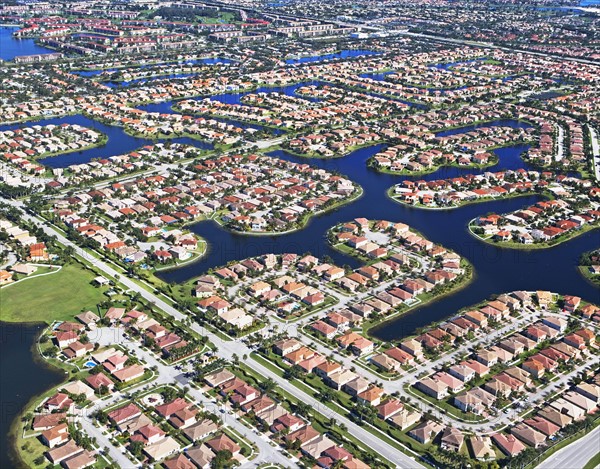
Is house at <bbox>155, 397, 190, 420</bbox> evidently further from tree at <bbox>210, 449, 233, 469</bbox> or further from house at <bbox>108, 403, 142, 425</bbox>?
tree at <bbox>210, 449, 233, 469</bbox>

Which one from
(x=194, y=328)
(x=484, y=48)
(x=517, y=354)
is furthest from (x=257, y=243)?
(x=484, y=48)

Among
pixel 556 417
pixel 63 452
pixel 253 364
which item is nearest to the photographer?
pixel 63 452

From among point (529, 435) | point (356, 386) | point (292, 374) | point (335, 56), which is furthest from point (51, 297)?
point (335, 56)

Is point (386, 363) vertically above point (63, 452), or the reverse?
point (386, 363)

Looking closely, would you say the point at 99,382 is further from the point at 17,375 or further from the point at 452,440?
the point at 452,440

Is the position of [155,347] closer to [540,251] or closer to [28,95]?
[540,251]

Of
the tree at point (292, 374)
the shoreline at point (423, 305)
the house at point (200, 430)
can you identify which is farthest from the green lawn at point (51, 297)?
the shoreline at point (423, 305)

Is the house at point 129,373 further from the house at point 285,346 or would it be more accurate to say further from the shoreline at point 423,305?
the shoreline at point 423,305
